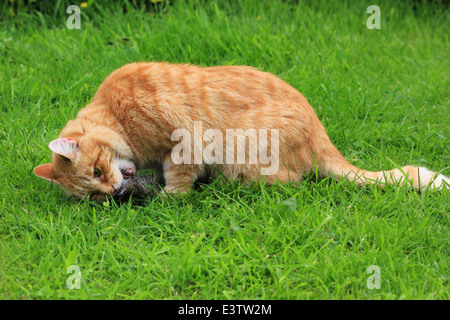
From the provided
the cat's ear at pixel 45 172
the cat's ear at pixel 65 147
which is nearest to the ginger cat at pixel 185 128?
the cat's ear at pixel 45 172

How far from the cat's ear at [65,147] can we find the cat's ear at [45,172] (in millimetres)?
261

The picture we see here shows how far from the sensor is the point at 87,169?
136 inches

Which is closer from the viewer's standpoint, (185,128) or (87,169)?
(87,169)

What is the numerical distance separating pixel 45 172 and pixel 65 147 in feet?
1.08

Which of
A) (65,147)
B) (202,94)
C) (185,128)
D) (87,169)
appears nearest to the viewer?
(65,147)

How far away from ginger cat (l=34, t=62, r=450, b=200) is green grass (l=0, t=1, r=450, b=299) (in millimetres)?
151

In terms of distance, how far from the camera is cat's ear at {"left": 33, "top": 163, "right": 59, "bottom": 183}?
3502 mm

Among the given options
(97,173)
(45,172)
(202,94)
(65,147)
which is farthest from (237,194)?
(45,172)

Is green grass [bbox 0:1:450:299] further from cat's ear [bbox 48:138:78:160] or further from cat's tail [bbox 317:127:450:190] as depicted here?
cat's ear [bbox 48:138:78:160]

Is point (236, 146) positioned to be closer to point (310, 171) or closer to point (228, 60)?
point (310, 171)

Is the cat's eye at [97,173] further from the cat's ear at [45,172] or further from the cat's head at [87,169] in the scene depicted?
the cat's ear at [45,172]

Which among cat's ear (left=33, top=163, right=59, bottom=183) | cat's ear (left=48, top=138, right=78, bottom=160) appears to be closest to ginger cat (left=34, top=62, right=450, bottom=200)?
cat's ear (left=33, top=163, right=59, bottom=183)

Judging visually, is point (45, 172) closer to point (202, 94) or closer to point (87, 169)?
point (87, 169)
